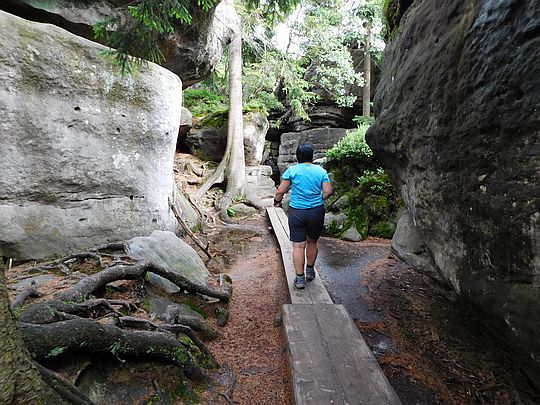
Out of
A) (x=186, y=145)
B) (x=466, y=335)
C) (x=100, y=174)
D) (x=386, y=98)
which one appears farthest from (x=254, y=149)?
(x=466, y=335)

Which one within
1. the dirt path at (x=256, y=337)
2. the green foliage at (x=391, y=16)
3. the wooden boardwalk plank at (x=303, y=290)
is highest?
the green foliage at (x=391, y=16)

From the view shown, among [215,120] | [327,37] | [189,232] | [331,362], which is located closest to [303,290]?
[331,362]

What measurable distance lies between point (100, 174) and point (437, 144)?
5.49 metres

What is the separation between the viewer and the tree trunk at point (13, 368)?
4.69 ft

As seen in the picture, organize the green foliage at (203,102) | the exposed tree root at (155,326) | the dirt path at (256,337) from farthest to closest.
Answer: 1. the green foliage at (203,102)
2. the dirt path at (256,337)
3. the exposed tree root at (155,326)


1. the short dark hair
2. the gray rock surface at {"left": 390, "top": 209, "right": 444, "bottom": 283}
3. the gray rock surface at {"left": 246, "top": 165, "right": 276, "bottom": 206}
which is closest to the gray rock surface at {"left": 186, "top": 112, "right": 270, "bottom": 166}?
the gray rock surface at {"left": 246, "top": 165, "right": 276, "bottom": 206}

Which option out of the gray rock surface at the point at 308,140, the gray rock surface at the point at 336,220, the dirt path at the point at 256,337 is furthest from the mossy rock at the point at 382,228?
the gray rock surface at the point at 308,140

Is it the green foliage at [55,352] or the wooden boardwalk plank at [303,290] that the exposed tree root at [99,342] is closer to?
the green foliage at [55,352]

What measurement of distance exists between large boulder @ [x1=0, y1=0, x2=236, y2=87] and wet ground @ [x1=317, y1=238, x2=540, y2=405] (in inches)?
245

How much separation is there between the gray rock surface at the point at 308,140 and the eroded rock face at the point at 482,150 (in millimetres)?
18286

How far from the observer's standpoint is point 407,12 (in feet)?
14.3

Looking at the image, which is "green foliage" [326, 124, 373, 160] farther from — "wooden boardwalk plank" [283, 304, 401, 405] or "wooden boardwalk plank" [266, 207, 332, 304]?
"wooden boardwalk plank" [283, 304, 401, 405]

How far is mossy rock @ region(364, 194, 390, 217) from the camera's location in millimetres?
8859

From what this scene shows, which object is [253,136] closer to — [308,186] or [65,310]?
[308,186]
